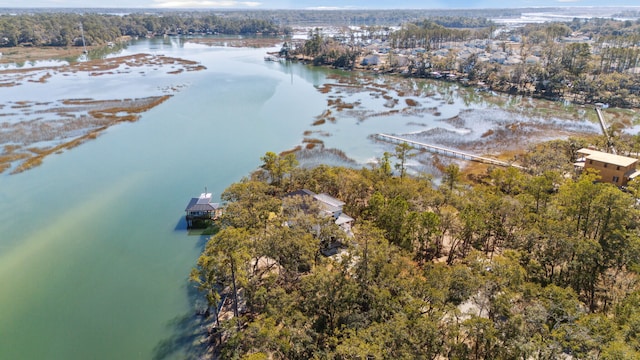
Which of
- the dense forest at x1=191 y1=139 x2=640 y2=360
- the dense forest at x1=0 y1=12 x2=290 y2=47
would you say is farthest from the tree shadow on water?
the dense forest at x1=0 y1=12 x2=290 y2=47

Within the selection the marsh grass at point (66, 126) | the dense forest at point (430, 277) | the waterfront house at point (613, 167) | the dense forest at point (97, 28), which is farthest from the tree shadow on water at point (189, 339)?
the dense forest at point (97, 28)

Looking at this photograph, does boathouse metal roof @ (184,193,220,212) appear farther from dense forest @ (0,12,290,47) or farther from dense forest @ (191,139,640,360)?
dense forest @ (0,12,290,47)

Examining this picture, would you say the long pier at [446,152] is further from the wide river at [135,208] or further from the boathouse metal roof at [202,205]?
the boathouse metal roof at [202,205]

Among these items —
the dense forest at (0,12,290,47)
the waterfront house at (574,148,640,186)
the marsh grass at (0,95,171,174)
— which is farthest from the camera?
the dense forest at (0,12,290,47)

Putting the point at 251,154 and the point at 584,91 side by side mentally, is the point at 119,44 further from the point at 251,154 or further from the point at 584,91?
the point at 584,91

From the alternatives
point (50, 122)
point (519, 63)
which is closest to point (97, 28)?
point (50, 122)

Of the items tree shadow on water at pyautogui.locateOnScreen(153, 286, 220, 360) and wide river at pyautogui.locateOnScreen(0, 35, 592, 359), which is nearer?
tree shadow on water at pyautogui.locateOnScreen(153, 286, 220, 360)

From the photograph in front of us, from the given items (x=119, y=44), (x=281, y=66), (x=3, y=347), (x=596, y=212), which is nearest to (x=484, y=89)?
(x=281, y=66)
